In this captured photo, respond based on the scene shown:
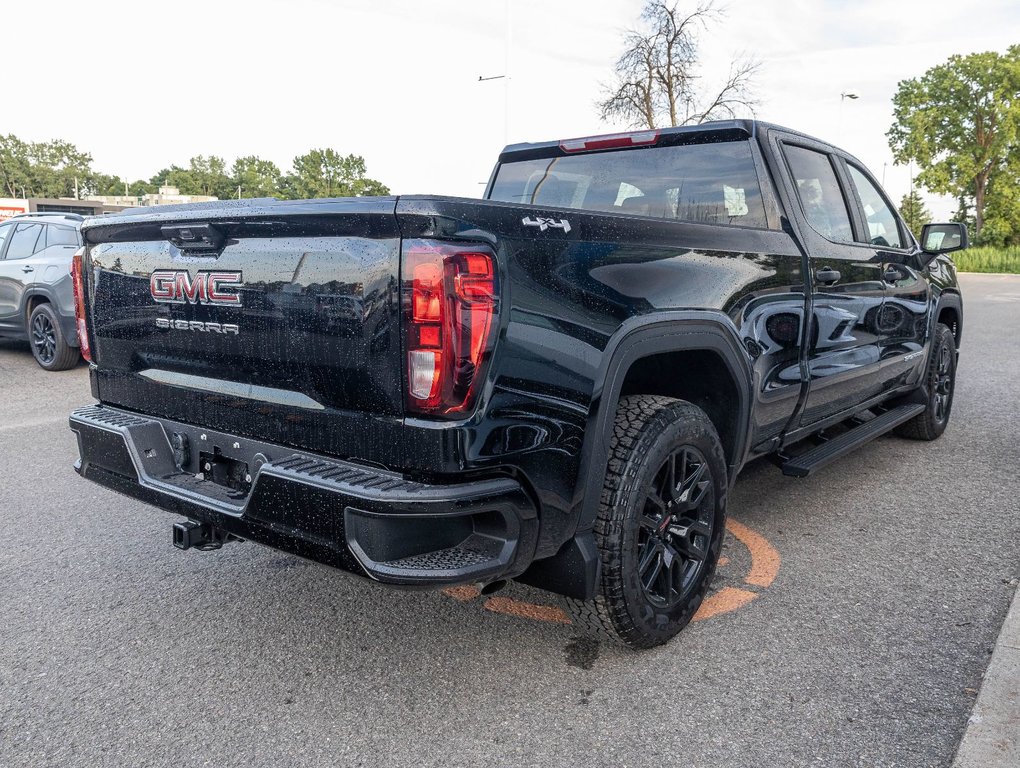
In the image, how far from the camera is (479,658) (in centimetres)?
275

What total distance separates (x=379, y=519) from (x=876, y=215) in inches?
150

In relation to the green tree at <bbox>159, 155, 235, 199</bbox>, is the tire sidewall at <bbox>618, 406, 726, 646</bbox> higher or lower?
lower

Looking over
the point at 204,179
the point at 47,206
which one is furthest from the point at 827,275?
the point at 204,179

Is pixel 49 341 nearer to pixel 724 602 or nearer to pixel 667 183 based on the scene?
pixel 667 183

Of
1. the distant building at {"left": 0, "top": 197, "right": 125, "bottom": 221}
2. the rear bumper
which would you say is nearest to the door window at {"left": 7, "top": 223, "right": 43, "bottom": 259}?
the rear bumper

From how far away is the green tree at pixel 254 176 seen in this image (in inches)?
3789

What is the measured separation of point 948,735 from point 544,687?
1.17m

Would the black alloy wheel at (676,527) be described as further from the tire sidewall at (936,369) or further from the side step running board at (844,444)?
the tire sidewall at (936,369)

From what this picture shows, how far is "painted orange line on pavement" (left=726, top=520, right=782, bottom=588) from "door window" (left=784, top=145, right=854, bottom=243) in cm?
147

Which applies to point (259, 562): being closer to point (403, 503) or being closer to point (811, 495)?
point (403, 503)

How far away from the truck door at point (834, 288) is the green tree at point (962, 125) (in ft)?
191

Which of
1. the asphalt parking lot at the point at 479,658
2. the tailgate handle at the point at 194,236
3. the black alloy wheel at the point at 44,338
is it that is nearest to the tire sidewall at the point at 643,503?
the asphalt parking lot at the point at 479,658

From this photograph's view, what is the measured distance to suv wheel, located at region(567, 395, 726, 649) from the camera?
250cm

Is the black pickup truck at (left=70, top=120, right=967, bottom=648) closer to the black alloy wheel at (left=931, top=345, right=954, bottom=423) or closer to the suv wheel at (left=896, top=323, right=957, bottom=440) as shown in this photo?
the suv wheel at (left=896, top=323, right=957, bottom=440)
